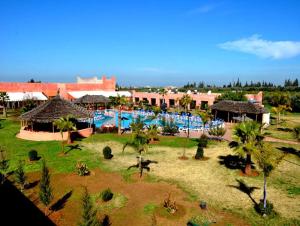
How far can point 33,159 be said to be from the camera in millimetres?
23922

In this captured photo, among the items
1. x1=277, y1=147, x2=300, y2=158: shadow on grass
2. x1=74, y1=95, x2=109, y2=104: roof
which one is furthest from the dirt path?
x1=74, y1=95, x2=109, y2=104: roof

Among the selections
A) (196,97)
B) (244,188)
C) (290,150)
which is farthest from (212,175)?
(196,97)

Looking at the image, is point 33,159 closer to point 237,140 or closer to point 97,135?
→ point 97,135

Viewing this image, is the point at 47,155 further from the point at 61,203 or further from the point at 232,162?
the point at 232,162

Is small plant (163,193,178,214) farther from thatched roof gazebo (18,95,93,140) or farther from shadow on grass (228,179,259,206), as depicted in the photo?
thatched roof gazebo (18,95,93,140)

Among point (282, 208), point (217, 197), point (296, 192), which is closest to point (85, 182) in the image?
point (217, 197)

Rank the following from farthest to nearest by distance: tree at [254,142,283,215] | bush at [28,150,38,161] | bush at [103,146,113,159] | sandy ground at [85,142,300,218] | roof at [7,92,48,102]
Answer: roof at [7,92,48,102]
bush at [103,146,113,159]
bush at [28,150,38,161]
sandy ground at [85,142,300,218]
tree at [254,142,283,215]

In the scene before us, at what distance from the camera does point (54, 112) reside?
32875mm

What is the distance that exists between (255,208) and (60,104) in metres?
26.2

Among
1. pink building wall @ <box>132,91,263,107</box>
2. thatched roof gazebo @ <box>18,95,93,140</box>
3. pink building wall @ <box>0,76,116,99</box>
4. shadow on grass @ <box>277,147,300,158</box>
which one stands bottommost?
shadow on grass @ <box>277,147,300,158</box>

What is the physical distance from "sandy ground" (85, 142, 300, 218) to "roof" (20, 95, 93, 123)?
573 centimetres

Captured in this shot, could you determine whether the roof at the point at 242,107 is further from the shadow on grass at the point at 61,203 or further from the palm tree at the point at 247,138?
the shadow on grass at the point at 61,203

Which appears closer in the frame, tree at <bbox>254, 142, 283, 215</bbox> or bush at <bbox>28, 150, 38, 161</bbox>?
tree at <bbox>254, 142, 283, 215</bbox>

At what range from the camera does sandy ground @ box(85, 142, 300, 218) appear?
1612 centimetres
